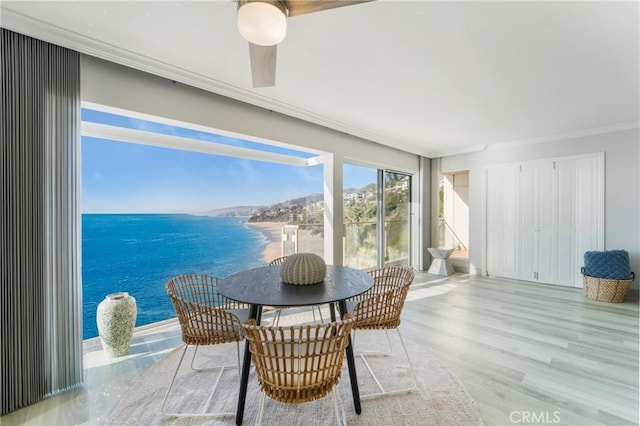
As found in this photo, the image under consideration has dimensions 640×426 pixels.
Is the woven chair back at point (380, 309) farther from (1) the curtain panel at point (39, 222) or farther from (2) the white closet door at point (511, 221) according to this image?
(2) the white closet door at point (511, 221)

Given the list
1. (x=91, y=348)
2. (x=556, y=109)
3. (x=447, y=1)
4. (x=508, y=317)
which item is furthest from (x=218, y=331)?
(x=556, y=109)

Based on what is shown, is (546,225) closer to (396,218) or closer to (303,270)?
(396,218)

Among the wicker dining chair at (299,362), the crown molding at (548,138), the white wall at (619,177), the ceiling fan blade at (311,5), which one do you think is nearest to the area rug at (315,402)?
the wicker dining chair at (299,362)

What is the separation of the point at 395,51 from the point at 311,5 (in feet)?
3.39

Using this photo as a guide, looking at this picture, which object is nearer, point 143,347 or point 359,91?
point 143,347

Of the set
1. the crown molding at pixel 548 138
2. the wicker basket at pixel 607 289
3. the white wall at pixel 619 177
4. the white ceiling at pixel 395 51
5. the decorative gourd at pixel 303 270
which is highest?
the white ceiling at pixel 395 51

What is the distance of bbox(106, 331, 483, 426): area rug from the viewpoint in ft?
5.63

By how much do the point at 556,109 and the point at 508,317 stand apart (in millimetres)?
2559

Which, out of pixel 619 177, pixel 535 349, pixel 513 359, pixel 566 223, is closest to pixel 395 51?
pixel 513 359

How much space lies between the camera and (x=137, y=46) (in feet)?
6.84

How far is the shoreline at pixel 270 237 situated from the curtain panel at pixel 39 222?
3.55 m

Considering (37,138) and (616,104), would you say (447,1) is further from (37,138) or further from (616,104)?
(616,104)

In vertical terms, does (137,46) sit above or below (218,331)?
above

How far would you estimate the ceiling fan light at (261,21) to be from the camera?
3.98 feet
